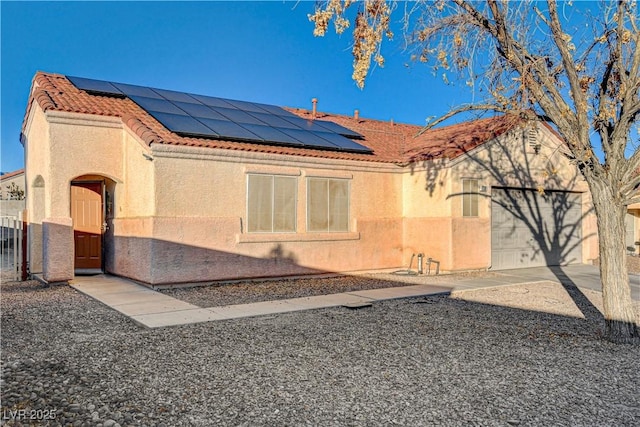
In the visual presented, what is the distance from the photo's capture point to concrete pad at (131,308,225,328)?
7406mm

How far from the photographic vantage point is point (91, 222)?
13.6 meters

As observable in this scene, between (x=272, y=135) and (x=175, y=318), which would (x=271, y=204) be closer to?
(x=272, y=135)

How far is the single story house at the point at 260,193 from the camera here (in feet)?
37.3

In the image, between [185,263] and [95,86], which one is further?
[95,86]

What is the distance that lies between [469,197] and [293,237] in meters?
5.59

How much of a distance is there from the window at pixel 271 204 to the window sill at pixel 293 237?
0.43ft

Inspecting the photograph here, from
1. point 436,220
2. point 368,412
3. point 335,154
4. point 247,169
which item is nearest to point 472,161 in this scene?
point 436,220

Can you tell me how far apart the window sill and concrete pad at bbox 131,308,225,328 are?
3773 mm

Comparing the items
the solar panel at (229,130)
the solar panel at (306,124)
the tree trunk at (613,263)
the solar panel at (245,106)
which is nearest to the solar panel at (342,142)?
the solar panel at (306,124)

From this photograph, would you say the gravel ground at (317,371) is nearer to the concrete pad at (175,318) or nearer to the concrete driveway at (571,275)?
the concrete pad at (175,318)

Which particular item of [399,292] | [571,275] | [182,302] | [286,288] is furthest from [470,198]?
[182,302]

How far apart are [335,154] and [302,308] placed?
240 inches

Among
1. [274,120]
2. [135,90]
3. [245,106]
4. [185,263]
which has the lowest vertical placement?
[185,263]

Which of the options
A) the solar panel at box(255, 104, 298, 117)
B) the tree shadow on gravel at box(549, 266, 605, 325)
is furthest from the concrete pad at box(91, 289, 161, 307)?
the solar panel at box(255, 104, 298, 117)
